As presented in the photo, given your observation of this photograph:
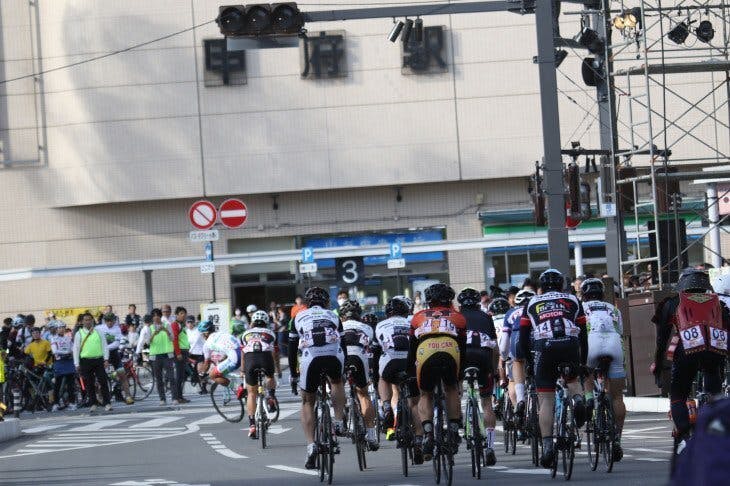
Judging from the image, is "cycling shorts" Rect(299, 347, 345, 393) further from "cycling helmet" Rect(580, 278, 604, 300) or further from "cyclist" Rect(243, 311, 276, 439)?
"cyclist" Rect(243, 311, 276, 439)

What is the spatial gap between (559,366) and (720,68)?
11.7 meters

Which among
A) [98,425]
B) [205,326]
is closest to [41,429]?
[98,425]

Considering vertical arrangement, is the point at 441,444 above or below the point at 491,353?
below

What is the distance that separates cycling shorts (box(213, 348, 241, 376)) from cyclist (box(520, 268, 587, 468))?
402 inches

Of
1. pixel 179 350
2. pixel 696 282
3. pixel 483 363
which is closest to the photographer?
pixel 696 282

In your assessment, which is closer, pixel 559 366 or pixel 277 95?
pixel 559 366

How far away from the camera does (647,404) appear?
70.5 ft

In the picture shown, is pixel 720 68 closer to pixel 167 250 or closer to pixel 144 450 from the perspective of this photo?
pixel 144 450

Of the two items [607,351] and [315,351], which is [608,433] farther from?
[315,351]

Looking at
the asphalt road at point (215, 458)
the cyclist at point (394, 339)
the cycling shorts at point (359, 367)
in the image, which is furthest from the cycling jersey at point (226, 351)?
the cyclist at point (394, 339)

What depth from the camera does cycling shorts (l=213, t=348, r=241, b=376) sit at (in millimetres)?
22578

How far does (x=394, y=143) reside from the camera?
1780 inches

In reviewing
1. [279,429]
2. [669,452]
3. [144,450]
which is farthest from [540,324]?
[279,429]

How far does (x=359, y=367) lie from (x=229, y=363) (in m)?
6.55
